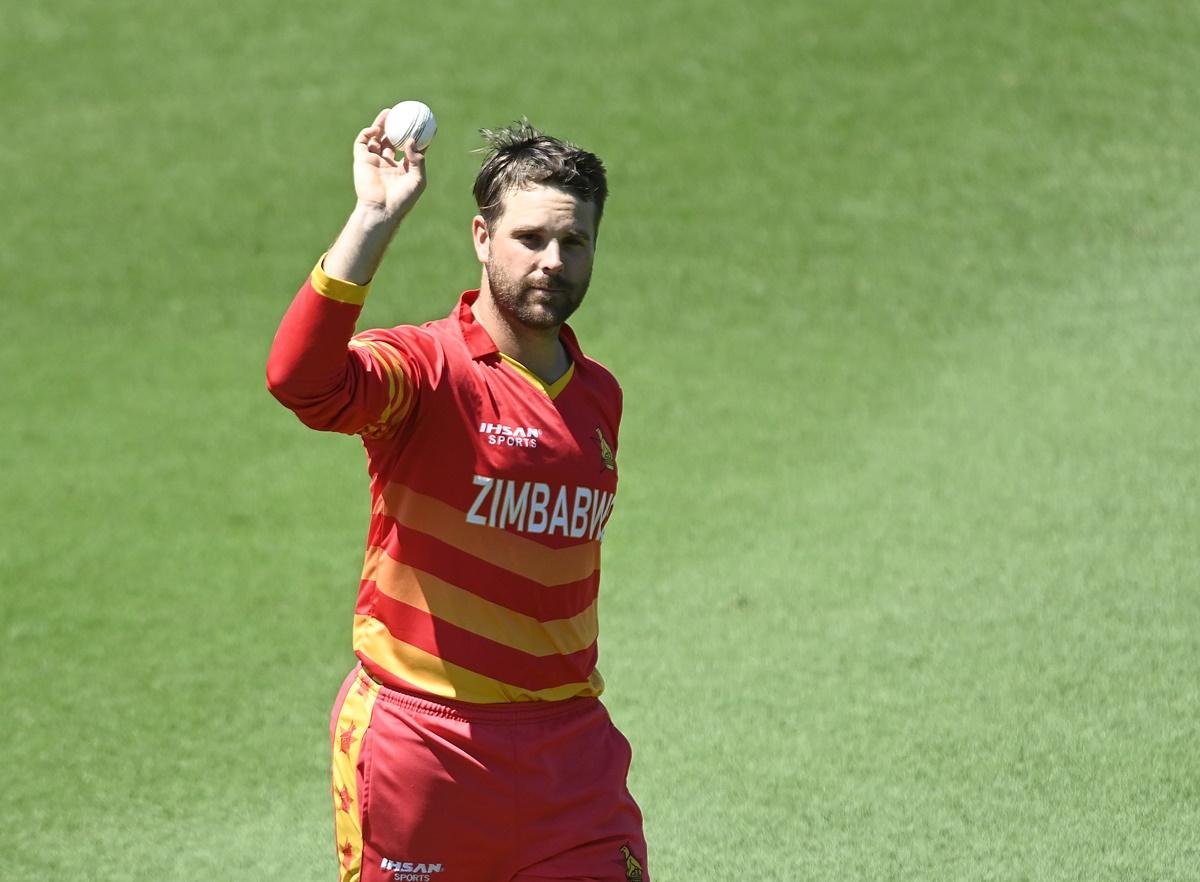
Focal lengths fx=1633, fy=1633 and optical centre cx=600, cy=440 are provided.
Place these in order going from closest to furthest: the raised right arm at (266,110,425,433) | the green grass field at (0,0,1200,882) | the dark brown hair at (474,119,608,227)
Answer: the raised right arm at (266,110,425,433) < the dark brown hair at (474,119,608,227) < the green grass field at (0,0,1200,882)

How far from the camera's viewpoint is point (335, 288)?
3.25 m

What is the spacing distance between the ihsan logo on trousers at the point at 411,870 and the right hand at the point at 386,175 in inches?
58.2

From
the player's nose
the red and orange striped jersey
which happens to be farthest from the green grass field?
the player's nose

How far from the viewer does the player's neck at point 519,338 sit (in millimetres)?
3910

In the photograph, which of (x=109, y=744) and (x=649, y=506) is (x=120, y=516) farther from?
(x=649, y=506)

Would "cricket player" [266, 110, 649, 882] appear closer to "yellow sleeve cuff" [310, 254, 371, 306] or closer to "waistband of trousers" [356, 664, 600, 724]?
"waistband of trousers" [356, 664, 600, 724]

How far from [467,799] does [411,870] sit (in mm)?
215

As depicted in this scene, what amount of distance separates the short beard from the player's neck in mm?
51

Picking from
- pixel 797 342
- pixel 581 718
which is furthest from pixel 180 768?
pixel 797 342

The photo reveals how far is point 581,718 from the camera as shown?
391 cm

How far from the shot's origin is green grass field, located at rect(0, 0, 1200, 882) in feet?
19.4

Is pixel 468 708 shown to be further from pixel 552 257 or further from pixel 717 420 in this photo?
pixel 717 420

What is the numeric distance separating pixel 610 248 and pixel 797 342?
1.52 m

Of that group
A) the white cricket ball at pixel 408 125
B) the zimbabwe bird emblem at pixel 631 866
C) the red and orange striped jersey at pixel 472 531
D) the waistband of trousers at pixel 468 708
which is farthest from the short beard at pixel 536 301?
the zimbabwe bird emblem at pixel 631 866
